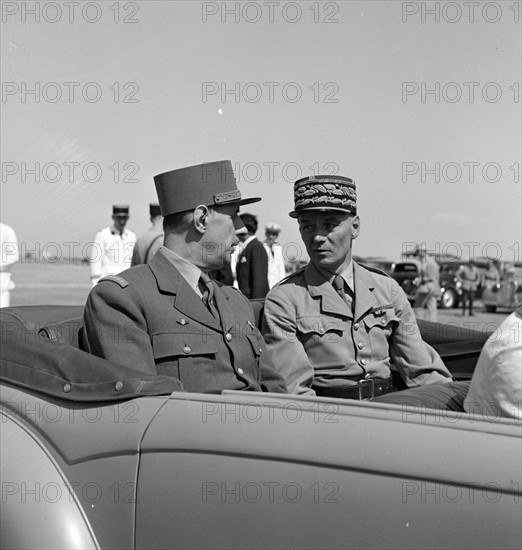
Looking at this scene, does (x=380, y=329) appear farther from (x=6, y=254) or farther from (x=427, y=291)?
(x=427, y=291)

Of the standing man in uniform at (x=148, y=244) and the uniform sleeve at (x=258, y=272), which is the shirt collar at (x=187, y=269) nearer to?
the standing man in uniform at (x=148, y=244)

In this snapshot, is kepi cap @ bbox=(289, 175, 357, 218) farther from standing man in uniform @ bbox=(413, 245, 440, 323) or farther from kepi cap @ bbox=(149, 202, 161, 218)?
standing man in uniform @ bbox=(413, 245, 440, 323)

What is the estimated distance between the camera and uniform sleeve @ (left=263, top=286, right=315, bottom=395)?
310cm

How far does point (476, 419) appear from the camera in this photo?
5.98 ft

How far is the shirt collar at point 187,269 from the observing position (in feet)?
9.43

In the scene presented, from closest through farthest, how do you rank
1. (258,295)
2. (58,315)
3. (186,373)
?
(186,373)
(58,315)
(258,295)

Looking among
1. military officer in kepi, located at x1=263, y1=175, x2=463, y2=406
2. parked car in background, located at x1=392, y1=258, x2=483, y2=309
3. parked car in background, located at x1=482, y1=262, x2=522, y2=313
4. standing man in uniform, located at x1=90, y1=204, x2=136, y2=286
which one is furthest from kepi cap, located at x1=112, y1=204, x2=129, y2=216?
parked car in background, located at x1=392, y1=258, x2=483, y2=309

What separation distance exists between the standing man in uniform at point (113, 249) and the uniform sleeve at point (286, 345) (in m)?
4.11

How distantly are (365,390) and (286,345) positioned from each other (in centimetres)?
36

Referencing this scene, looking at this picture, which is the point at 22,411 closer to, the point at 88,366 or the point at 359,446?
the point at 88,366

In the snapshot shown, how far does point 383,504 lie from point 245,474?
0.32 m

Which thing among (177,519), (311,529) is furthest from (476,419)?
(177,519)

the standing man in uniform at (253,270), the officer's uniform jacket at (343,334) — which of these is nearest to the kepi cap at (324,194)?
the officer's uniform jacket at (343,334)

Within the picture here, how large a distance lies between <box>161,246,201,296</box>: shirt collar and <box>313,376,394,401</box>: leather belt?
0.73m
